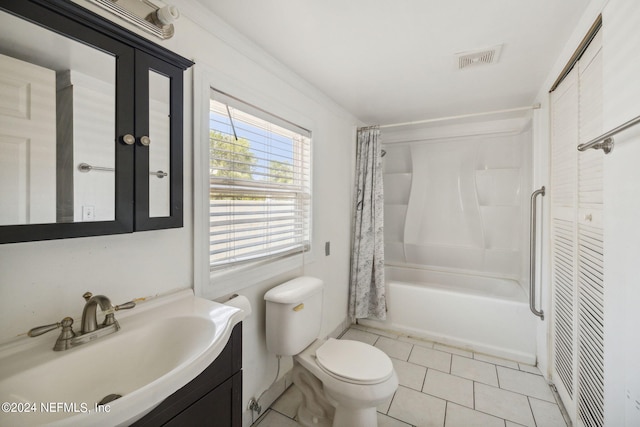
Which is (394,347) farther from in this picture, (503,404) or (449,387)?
(503,404)

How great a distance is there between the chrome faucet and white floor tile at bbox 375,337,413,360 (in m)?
2.17

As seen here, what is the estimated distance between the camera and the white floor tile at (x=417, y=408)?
168 centimetres

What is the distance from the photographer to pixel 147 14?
3.44 ft

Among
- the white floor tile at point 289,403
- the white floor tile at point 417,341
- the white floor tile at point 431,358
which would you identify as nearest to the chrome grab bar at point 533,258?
the white floor tile at point 431,358

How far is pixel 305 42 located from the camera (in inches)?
60.9

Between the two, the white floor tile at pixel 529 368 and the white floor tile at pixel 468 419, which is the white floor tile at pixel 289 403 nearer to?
the white floor tile at pixel 468 419

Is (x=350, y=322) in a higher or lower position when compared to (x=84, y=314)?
lower

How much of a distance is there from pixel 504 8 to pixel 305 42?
3.16 feet

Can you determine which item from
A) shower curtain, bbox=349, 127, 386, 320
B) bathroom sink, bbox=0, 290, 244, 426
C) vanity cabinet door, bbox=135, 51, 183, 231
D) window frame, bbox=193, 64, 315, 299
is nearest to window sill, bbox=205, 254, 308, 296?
window frame, bbox=193, 64, 315, 299

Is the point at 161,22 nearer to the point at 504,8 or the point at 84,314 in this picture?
the point at 84,314

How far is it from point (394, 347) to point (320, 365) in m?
1.24

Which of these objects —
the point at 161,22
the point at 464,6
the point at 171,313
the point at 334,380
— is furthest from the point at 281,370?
the point at 464,6

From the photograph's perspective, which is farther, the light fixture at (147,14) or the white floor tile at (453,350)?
the white floor tile at (453,350)

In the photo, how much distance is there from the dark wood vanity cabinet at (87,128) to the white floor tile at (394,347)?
2.17 meters
